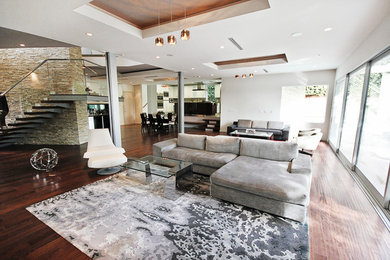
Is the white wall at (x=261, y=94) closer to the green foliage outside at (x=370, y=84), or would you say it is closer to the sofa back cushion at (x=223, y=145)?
the green foliage outside at (x=370, y=84)

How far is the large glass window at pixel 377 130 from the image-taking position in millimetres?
2797

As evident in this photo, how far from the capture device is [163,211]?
2406 mm

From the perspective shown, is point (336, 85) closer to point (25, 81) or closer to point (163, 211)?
point (163, 211)

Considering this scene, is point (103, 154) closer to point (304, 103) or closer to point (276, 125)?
point (276, 125)

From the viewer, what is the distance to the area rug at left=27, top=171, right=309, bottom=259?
1751 mm

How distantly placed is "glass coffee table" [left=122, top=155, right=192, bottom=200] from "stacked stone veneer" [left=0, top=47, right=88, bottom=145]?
4.17 meters

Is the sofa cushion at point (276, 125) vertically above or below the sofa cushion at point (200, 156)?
above

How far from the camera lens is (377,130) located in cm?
312

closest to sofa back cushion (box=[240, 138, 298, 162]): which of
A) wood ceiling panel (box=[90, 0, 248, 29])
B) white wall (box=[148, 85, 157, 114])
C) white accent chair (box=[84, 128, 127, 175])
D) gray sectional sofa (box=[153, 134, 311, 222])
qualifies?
gray sectional sofa (box=[153, 134, 311, 222])

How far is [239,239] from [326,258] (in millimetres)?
811

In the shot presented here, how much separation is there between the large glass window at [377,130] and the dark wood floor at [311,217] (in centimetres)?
39

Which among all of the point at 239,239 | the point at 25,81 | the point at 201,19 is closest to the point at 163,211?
the point at 239,239

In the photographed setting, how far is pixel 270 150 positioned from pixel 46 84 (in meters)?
7.38

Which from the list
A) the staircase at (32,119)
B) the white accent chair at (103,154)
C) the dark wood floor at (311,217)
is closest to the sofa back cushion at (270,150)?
the dark wood floor at (311,217)
